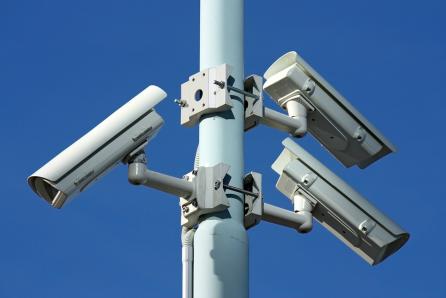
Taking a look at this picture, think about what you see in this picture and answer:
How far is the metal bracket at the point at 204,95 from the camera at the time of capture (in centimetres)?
853

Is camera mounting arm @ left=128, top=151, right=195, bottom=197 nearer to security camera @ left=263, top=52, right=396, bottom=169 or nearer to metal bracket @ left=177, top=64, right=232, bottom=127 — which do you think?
metal bracket @ left=177, top=64, right=232, bottom=127

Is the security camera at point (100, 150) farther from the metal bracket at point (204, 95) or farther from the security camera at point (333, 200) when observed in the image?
the security camera at point (333, 200)

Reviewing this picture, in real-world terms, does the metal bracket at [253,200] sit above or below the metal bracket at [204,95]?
below

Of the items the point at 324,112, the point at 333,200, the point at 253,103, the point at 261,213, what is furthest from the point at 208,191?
the point at 324,112

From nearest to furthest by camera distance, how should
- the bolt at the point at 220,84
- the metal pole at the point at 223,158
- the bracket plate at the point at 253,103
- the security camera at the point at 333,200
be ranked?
the metal pole at the point at 223,158 → the bolt at the point at 220,84 → the bracket plate at the point at 253,103 → the security camera at the point at 333,200

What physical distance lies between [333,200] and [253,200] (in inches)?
48.3

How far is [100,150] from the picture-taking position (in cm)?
820

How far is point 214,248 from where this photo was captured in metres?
8.23

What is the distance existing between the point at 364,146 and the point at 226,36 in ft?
5.57

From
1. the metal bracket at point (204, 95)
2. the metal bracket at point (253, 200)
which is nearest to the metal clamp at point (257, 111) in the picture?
the metal bracket at point (204, 95)

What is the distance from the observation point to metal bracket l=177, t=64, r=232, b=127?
28.0ft

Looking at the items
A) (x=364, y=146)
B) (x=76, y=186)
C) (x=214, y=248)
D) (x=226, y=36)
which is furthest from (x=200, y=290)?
(x=364, y=146)

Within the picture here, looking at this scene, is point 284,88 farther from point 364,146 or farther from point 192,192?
point 192,192

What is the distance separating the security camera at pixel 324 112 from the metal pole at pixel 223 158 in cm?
86
